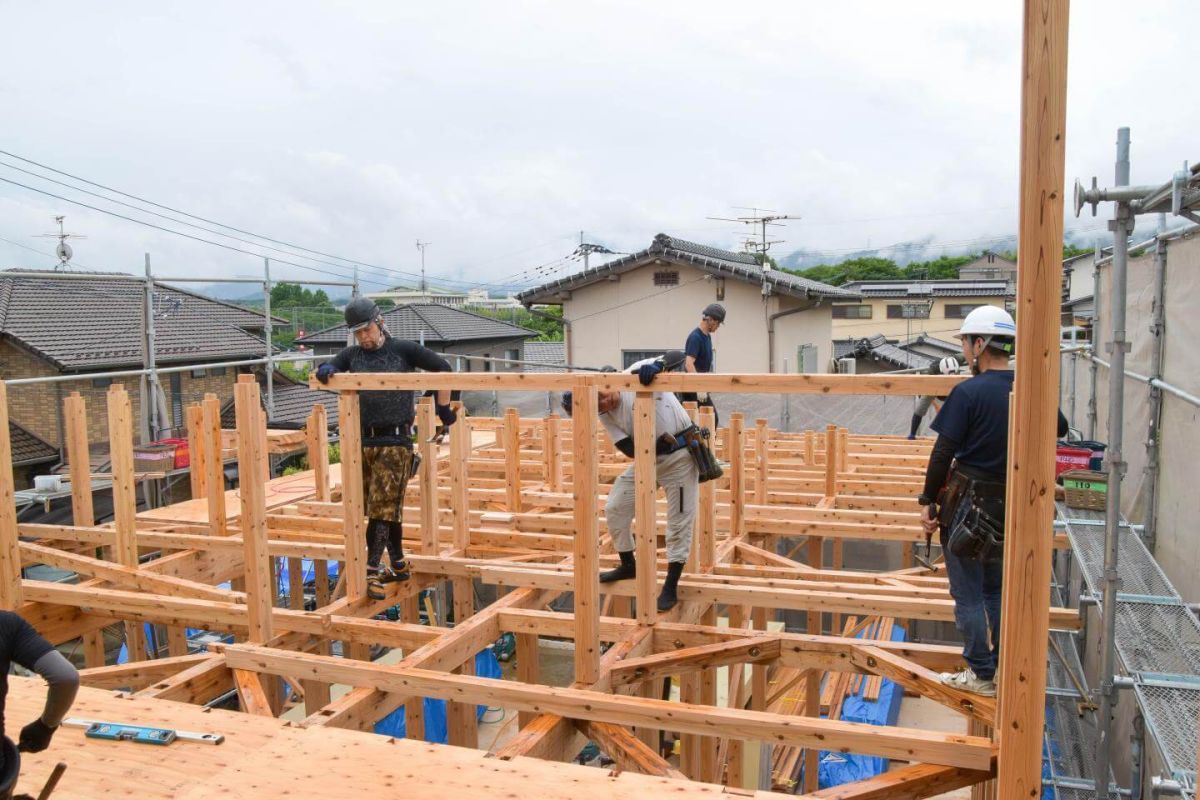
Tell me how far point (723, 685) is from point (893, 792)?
6.64 metres

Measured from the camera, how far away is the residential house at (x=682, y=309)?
19.1 metres

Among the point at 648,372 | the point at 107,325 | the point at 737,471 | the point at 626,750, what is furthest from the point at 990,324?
the point at 107,325

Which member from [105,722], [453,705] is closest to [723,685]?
[453,705]

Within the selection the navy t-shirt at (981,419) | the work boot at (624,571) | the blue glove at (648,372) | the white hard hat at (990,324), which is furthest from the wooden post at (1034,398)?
the work boot at (624,571)

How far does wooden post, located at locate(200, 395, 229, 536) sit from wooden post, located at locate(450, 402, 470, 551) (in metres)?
1.78

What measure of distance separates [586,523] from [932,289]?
130 feet

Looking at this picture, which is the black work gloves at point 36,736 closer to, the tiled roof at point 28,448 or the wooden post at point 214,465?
the wooden post at point 214,465

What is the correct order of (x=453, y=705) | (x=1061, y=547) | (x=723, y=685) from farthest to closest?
(x=723, y=685)
(x=1061, y=547)
(x=453, y=705)

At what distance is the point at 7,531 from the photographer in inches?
225

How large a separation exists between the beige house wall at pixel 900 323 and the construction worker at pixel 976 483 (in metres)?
35.2

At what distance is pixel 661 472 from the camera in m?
5.09

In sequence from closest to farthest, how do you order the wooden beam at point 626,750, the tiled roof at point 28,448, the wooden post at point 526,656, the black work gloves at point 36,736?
the black work gloves at point 36,736, the wooden beam at point 626,750, the wooden post at point 526,656, the tiled roof at point 28,448

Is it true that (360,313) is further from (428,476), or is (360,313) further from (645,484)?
(645,484)

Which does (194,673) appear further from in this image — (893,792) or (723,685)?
(723,685)
